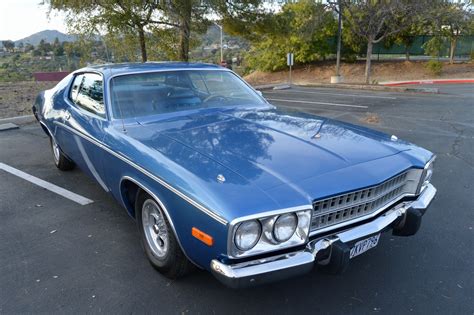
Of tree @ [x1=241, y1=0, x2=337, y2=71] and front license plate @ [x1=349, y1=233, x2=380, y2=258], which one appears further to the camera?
tree @ [x1=241, y1=0, x2=337, y2=71]

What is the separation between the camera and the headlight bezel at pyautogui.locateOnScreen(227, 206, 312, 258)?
2004 millimetres

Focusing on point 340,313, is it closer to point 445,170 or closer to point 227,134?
point 227,134

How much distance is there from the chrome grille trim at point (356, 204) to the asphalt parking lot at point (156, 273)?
1.99 feet

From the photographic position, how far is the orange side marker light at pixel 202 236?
2105 millimetres

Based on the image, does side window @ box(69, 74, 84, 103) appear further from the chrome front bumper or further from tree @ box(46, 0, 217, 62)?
tree @ box(46, 0, 217, 62)

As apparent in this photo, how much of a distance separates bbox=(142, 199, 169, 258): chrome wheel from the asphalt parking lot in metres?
0.19

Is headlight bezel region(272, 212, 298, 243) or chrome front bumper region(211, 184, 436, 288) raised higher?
headlight bezel region(272, 212, 298, 243)

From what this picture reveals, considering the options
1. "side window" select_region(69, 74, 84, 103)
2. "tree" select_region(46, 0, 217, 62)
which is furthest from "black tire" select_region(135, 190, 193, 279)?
"tree" select_region(46, 0, 217, 62)

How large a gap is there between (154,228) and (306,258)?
→ 4.15 feet

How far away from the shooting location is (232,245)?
6.66 feet

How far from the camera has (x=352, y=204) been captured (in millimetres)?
2393

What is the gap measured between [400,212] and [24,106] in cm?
1054

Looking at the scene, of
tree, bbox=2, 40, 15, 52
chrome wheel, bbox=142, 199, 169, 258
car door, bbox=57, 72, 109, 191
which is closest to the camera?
chrome wheel, bbox=142, 199, 169, 258

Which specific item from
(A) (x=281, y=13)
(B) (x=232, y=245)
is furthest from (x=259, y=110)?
(A) (x=281, y=13)
